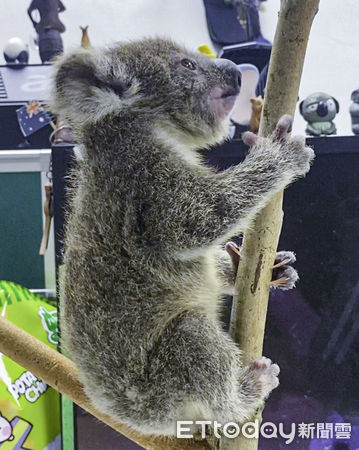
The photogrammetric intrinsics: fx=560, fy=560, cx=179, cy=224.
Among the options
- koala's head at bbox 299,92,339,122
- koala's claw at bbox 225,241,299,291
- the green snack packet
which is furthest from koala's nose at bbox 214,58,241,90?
the green snack packet

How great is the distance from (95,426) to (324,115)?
3.56 ft

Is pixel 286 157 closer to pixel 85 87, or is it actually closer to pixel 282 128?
pixel 282 128

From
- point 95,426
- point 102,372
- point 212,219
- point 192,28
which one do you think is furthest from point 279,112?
point 192,28

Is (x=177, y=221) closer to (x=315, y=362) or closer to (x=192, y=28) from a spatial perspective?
(x=315, y=362)

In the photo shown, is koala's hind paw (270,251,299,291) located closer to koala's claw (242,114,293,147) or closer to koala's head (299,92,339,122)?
koala's claw (242,114,293,147)

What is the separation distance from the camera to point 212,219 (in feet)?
2.43

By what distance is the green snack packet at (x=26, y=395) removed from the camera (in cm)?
150

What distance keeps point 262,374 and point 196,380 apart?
9cm

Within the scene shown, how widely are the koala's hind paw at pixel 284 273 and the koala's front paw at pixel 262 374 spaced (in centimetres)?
11

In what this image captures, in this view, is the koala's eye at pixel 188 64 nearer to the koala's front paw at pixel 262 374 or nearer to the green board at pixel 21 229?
the koala's front paw at pixel 262 374

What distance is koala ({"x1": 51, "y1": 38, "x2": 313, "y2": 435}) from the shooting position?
71 cm

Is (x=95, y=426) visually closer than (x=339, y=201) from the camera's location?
No

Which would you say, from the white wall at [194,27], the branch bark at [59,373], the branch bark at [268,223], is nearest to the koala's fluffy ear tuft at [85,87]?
the branch bark at [268,223]

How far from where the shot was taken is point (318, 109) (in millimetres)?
1619
